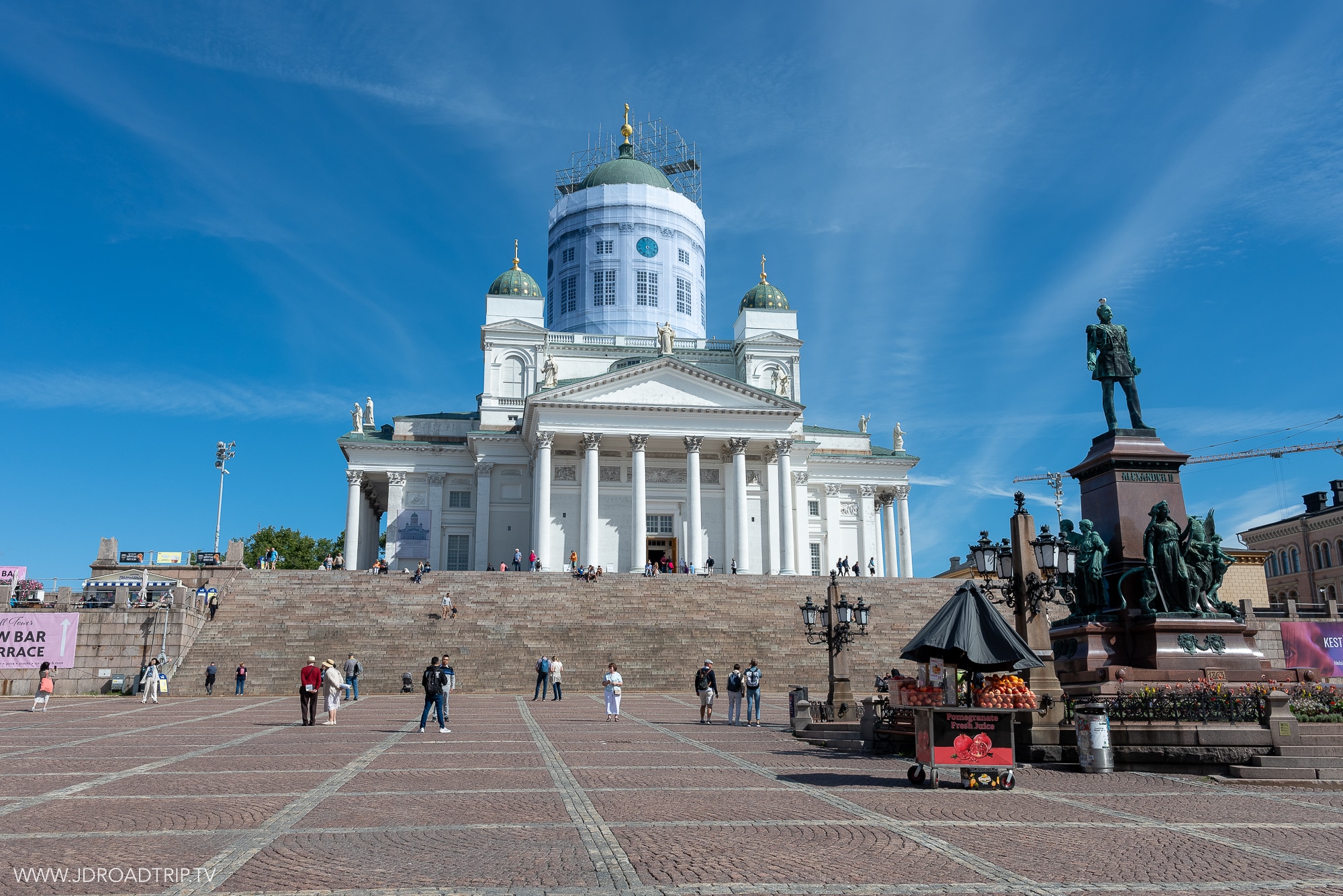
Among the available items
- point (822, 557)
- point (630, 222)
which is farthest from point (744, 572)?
point (630, 222)

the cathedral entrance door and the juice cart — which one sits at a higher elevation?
the cathedral entrance door

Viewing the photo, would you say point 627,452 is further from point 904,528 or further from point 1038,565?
point 1038,565

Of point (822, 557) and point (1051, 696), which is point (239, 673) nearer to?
point (1051, 696)

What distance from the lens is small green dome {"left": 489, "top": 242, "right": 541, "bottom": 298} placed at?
6856cm

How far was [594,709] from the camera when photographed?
27.4 metres

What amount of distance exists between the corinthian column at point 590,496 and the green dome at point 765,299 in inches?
753

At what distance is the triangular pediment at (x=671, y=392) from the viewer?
181 ft

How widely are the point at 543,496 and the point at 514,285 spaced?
65.0 feet

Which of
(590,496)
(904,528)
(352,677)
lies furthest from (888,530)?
(352,677)

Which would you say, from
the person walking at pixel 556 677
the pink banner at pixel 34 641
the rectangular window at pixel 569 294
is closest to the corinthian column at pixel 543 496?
the rectangular window at pixel 569 294

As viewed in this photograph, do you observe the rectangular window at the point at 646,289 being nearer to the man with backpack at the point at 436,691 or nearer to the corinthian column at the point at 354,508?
the corinthian column at the point at 354,508

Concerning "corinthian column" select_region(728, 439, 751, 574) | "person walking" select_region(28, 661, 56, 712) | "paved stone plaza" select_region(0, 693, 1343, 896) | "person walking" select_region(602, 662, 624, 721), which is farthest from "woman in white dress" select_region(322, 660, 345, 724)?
"corinthian column" select_region(728, 439, 751, 574)

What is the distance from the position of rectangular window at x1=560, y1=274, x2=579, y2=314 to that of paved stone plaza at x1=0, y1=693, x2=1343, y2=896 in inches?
2366

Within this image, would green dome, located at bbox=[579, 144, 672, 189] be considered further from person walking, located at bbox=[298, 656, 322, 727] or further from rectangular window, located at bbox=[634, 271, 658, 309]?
person walking, located at bbox=[298, 656, 322, 727]
